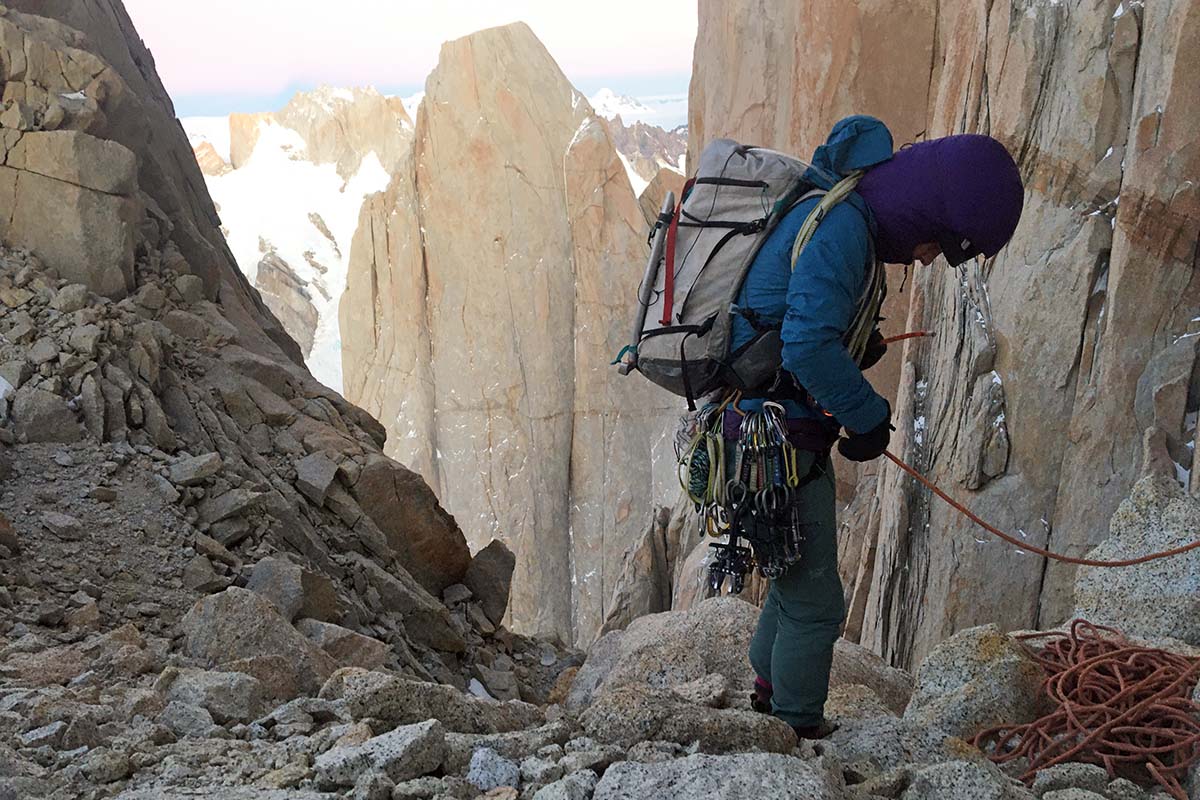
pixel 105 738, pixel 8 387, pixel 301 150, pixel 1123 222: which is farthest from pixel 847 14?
pixel 301 150

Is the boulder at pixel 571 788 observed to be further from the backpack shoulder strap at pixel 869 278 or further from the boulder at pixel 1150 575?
the boulder at pixel 1150 575

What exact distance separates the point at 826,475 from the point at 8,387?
436 cm

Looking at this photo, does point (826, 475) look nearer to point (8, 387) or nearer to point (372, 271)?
point (8, 387)

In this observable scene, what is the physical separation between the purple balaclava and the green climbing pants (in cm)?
80

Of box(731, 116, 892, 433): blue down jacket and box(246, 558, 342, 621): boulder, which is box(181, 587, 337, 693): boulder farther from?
box(731, 116, 892, 433): blue down jacket

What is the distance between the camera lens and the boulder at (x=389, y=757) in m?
2.66

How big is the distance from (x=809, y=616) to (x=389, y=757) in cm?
150

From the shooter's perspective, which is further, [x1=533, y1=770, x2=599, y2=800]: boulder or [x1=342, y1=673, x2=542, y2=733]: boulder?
[x1=342, y1=673, x2=542, y2=733]: boulder

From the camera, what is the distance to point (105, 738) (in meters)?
2.99

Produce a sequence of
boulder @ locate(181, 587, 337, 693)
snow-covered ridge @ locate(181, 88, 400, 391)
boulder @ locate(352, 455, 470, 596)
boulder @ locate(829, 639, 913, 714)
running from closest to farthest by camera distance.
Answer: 1. boulder @ locate(181, 587, 337, 693)
2. boulder @ locate(829, 639, 913, 714)
3. boulder @ locate(352, 455, 470, 596)
4. snow-covered ridge @ locate(181, 88, 400, 391)

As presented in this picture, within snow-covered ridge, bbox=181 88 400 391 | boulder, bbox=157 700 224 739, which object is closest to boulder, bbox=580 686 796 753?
boulder, bbox=157 700 224 739

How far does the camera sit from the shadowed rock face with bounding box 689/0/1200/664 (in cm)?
645

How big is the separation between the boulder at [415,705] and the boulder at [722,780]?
0.81 meters

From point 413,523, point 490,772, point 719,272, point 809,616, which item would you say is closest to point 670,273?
point 719,272
